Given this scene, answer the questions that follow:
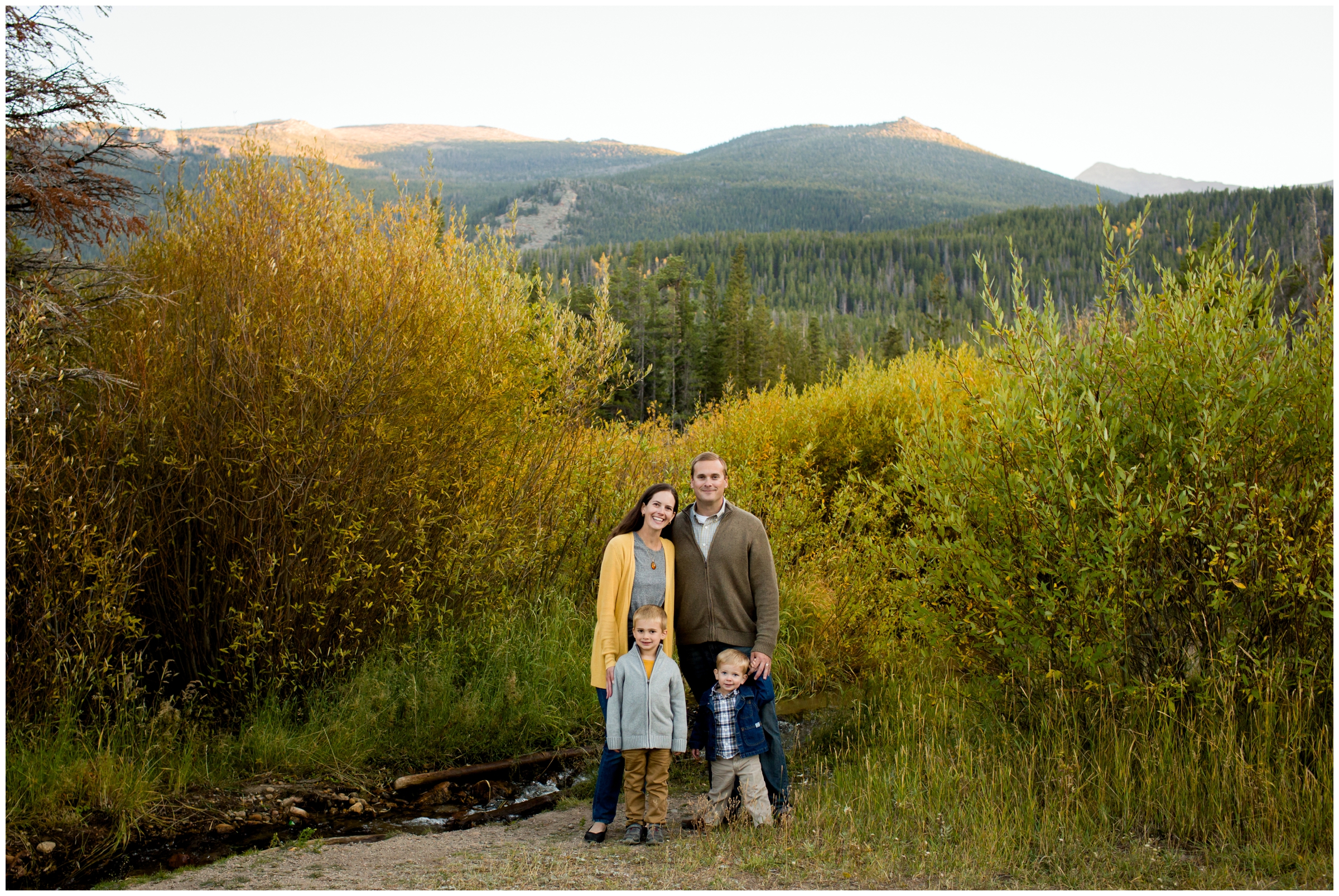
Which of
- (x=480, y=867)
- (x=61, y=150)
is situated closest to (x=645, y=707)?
(x=480, y=867)

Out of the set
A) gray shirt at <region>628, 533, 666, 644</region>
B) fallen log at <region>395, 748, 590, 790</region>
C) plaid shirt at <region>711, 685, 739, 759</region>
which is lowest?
fallen log at <region>395, 748, 590, 790</region>

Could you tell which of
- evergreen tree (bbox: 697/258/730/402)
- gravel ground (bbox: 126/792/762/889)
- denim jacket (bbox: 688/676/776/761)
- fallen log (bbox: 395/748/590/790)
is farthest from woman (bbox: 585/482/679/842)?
evergreen tree (bbox: 697/258/730/402)

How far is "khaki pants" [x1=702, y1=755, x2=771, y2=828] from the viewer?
4.84 meters

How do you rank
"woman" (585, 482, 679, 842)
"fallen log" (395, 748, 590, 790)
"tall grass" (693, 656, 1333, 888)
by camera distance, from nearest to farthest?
"tall grass" (693, 656, 1333, 888)
"woman" (585, 482, 679, 842)
"fallen log" (395, 748, 590, 790)

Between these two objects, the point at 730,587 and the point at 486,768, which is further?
the point at 486,768

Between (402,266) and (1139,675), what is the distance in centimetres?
589

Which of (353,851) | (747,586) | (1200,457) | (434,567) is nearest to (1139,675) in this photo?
(1200,457)

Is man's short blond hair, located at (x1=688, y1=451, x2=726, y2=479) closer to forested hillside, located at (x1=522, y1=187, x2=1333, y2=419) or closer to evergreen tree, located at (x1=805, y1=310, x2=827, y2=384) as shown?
forested hillside, located at (x1=522, y1=187, x2=1333, y2=419)

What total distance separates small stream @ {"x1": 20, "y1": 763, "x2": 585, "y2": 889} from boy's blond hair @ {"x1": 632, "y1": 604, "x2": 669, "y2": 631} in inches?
90.4

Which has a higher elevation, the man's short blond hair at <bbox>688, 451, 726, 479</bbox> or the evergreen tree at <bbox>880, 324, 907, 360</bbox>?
the man's short blond hair at <bbox>688, 451, 726, 479</bbox>

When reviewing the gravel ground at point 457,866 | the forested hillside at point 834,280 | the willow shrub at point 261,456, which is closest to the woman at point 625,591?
the gravel ground at point 457,866

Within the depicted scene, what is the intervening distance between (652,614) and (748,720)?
2.64 feet

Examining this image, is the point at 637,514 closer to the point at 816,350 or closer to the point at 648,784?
the point at 648,784

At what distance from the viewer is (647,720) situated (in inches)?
181
